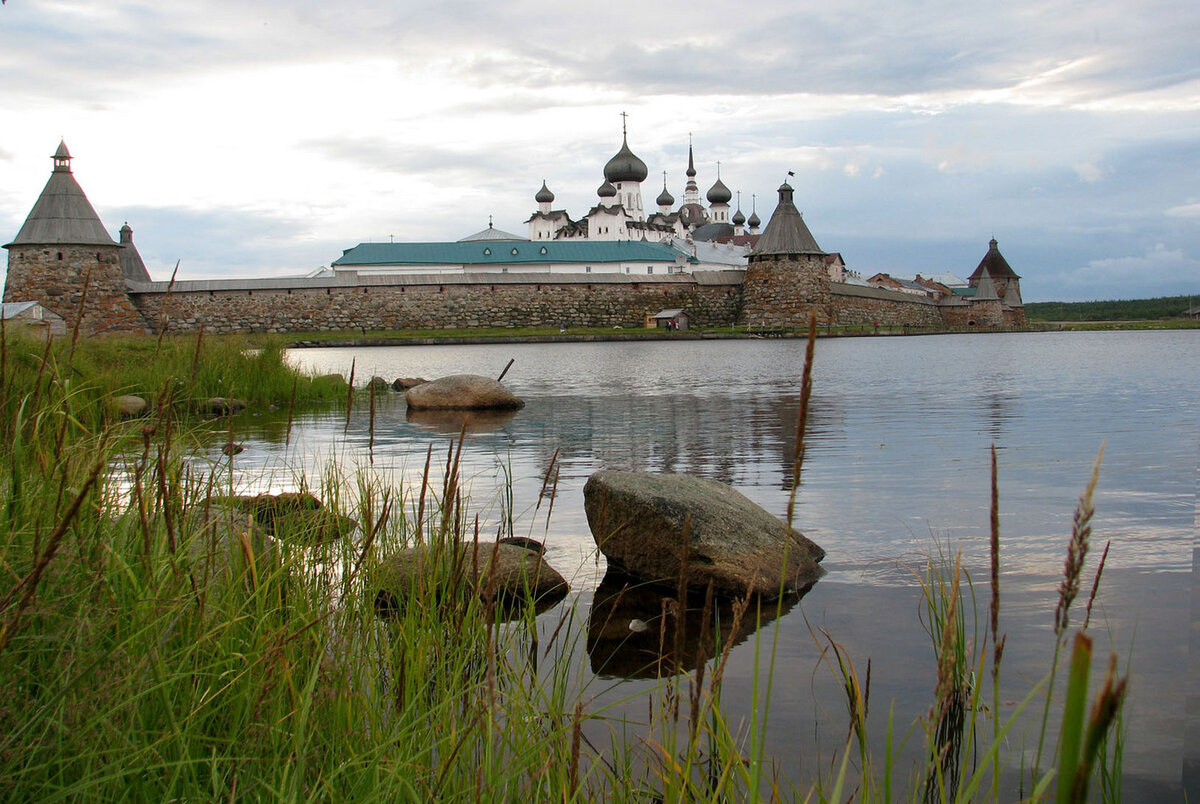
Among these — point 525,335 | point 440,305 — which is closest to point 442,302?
point 440,305

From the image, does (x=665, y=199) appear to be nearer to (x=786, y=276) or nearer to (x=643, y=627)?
(x=786, y=276)

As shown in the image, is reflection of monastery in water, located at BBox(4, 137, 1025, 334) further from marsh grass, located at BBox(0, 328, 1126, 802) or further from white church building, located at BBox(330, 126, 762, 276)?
Answer: marsh grass, located at BBox(0, 328, 1126, 802)

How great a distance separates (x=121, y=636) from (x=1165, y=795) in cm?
247

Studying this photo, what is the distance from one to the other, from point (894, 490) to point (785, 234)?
41930 mm

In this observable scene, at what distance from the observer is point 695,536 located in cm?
426

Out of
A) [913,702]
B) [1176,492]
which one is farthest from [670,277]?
[913,702]

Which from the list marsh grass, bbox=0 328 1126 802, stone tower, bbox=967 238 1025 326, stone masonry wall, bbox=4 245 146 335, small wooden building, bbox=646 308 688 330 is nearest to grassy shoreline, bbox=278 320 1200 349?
small wooden building, bbox=646 308 688 330

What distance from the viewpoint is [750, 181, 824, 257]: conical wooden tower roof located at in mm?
46562

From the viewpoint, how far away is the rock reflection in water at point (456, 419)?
10.6m

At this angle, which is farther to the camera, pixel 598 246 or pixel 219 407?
pixel 598 246

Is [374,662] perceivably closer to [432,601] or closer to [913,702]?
[432,601]

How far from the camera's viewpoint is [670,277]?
47.7 m

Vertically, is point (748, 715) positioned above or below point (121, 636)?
below

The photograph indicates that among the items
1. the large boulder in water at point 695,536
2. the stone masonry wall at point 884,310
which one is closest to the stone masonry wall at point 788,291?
the stone masonry wall at point 884,310
